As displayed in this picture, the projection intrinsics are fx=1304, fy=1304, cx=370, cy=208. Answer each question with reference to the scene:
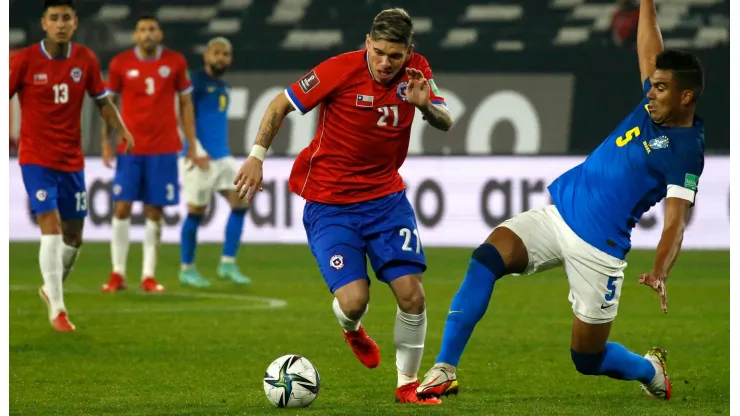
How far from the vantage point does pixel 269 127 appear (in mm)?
6000

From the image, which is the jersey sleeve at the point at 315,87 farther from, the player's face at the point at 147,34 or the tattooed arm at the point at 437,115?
the player's face at the point at 147,34

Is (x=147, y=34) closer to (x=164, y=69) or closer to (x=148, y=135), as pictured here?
(x=164, y=69)

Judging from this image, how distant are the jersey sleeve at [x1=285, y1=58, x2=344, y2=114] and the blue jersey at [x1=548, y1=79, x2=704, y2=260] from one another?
120cm

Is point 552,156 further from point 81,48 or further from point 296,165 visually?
point 296,165

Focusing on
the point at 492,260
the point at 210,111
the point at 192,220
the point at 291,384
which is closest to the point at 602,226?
the point at 492,260

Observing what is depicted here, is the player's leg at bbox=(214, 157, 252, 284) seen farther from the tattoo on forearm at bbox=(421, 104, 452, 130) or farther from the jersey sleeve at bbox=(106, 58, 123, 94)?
the tattoo on forearm at bbox=(421, 104, 452, 130)

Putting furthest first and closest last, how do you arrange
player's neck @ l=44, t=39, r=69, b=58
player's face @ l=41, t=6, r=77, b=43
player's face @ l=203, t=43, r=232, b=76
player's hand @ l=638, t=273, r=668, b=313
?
player's face @ l=203, t=43, r=232, b=76
player's neck @ l=44, t=39, r=69, b=58
player's face @ l=41, t=6, r=77, b=43
player's hand @ l=638, t=273, r=668, b=313

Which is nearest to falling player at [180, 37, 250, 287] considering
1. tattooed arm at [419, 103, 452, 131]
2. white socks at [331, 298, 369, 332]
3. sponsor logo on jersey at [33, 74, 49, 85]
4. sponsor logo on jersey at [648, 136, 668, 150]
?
sponsor logo on jersey at [33, 74, 49, 85]

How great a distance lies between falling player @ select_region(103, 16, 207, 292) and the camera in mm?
11242

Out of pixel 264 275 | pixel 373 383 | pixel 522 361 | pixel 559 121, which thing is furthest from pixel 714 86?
pixel 373 383

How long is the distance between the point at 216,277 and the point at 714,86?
263 inches

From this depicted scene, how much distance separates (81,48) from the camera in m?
9.05

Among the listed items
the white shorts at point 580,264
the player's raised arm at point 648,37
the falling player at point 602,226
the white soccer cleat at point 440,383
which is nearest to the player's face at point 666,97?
the falling player at point 602,226

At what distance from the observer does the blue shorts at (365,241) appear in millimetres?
6125
